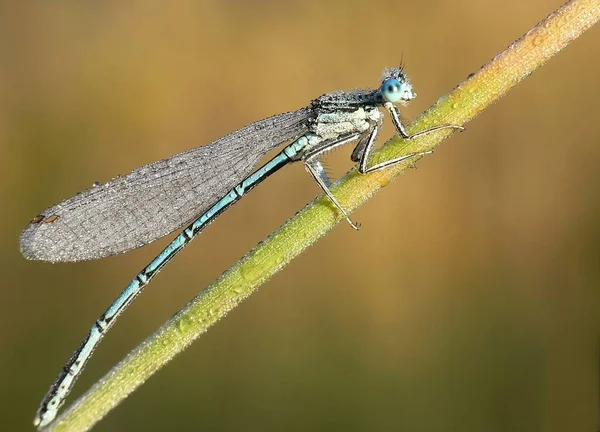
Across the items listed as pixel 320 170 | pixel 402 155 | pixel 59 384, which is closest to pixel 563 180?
pixel 320 170

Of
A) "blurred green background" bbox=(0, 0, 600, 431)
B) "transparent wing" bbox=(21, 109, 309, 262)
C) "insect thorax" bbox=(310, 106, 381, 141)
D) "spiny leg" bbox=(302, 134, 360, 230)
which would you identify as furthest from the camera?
"blurred green background" bbox=(0, 0, 600, 431)

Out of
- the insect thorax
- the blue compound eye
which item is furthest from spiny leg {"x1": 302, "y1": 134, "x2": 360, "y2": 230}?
the blue compound eye

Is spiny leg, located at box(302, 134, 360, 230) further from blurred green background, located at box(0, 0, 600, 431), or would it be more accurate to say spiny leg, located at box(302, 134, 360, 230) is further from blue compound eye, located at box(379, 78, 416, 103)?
blurred green background, located at box(0, 0, 600, 431)

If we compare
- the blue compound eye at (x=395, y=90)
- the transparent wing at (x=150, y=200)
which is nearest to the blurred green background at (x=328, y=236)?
the blue compound eye at (x=395, y=90)

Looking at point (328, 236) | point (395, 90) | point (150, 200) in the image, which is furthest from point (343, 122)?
point (328, 236)

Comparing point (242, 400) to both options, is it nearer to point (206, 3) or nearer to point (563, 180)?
point (563, 180)
